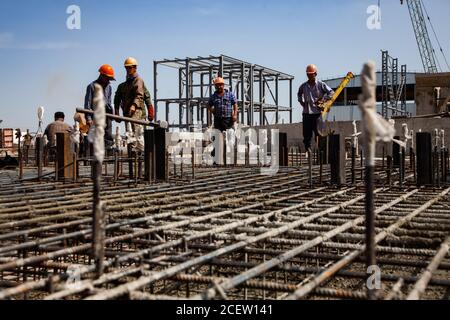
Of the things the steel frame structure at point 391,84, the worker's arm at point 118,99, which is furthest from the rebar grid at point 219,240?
the steel frame structure at point 391,84

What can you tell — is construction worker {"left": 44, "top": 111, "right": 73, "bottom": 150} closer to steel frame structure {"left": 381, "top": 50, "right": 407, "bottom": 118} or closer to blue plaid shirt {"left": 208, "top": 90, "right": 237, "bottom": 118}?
blue plaid shirt {"left": 208, "top": 90, "right": 237, "bottom": 118}

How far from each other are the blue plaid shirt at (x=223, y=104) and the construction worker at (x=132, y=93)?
299cm

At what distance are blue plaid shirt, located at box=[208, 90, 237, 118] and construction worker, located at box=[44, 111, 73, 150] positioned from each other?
3828 millimetres

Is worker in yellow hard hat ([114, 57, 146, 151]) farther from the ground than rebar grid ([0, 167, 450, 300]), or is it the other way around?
worker in yellow hard hat ([114, 57, 146, 151])

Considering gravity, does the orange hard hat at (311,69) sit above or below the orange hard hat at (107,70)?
above

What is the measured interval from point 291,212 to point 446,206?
1.72 meters

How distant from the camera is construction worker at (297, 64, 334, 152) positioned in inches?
412

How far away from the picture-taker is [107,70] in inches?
350

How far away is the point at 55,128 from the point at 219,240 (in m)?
10.2

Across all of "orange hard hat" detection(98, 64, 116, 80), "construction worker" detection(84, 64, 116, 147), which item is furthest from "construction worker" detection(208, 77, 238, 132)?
"orange hard hat" detection(98, 64, 116, 80)

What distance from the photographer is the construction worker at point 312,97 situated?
1046 cm

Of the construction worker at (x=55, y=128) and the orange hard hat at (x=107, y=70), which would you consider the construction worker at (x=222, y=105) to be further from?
the construction worker at (x=55, y=128)

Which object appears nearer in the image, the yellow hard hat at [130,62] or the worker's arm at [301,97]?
the yellow hard hat at [130,62]

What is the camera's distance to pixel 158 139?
7891 millimetres
